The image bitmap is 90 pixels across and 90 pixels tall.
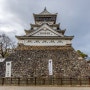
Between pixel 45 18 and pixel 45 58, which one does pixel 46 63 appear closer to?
pixel 45 58

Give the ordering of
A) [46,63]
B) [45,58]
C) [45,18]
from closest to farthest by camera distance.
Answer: [46,63] → [45,58] → [45,18]

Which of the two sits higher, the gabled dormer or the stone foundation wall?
the gabled dormer

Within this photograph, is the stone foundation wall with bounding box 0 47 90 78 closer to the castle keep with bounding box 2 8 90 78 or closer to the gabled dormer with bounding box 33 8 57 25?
the castle keep with bounding box 2 8 90 78

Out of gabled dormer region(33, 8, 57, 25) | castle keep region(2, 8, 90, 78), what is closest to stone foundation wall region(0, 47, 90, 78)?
castle keep region(2, 8, 90, 78)

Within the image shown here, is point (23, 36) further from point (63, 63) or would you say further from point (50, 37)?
point (63, 63)

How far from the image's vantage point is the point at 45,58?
2675cm

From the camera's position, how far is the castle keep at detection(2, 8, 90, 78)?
24.2m

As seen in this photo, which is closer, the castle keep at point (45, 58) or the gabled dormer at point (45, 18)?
the castle keep at point (45, 58)

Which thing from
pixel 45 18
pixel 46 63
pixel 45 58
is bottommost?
pixel 46 63

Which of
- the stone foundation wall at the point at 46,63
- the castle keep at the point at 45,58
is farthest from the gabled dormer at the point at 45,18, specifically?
the stone foundation wall at the point at 46,63

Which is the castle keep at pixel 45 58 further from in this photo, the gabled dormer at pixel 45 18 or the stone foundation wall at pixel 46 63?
the gabled dormer at pixel 45 18

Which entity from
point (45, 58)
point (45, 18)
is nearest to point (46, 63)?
point (45, 58)

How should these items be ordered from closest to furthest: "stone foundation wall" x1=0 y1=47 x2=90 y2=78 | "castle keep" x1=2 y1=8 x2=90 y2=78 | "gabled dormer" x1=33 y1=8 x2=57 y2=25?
"stone foundation wall" x1=0 y1=47 x2=90 y2=78, "castle keep" x1=2 y1=8 x2=90 y2=78, "gabled dormer" x1=33 y1=8 x2=57 y2=25

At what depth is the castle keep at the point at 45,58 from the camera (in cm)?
2424
